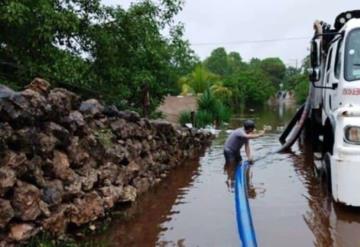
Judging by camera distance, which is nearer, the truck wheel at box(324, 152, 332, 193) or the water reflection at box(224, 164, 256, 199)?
the truck wheel at box(324, 152, 332, 193)

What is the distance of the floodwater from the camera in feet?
18.5

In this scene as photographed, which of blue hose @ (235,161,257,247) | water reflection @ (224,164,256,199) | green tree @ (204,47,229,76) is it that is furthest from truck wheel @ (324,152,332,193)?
green tree @ (204,47,229,76)

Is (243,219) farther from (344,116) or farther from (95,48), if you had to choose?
(95,48)

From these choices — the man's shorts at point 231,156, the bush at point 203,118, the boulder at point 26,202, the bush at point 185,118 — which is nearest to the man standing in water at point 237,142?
the man's shorts at point 231,156

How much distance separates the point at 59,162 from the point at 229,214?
244 cm

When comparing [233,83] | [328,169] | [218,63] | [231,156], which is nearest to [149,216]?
[328,169]

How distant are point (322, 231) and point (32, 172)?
3.36 meters

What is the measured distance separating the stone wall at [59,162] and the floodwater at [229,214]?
429 millimetres

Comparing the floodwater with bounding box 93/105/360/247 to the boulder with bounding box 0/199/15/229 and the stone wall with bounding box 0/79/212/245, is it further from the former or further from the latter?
the boulder with bounding box 0/199/15/229

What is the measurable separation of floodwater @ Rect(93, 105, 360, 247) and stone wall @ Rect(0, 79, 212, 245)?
16.9 inches

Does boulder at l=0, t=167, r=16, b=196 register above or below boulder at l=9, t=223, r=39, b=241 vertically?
above

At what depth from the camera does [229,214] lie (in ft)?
22.1

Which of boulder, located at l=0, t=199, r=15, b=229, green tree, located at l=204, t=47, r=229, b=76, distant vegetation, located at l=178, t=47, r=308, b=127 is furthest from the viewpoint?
green tree, located at l=204, t=47, r=229, b=76

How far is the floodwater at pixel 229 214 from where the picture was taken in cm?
563
